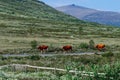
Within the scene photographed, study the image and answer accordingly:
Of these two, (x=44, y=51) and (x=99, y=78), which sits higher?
(x=99, y=78)

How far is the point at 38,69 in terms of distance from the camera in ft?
141

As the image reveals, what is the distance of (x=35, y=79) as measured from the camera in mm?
33750

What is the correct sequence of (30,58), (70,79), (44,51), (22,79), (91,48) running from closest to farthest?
(70,79), (22,79), (30,58), (44,51), (91,48)

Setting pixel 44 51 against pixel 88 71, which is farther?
pixel 44 51

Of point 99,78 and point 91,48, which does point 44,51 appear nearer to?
point 91,48

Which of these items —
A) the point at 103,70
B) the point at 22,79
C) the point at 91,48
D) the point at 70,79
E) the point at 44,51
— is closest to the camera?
the point at 70,79

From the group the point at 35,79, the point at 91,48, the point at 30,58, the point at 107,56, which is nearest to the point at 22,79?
the point at 35,79

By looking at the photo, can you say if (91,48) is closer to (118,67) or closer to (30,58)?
(30,58)

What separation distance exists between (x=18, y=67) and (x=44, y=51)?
94.0 ft

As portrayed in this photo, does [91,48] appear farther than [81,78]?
Yes

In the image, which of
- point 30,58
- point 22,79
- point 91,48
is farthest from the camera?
point 91,48

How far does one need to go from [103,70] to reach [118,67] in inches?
40.5

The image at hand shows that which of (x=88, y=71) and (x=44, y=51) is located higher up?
(x=88, y=71)

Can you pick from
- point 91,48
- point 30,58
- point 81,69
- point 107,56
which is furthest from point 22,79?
point 91,48
